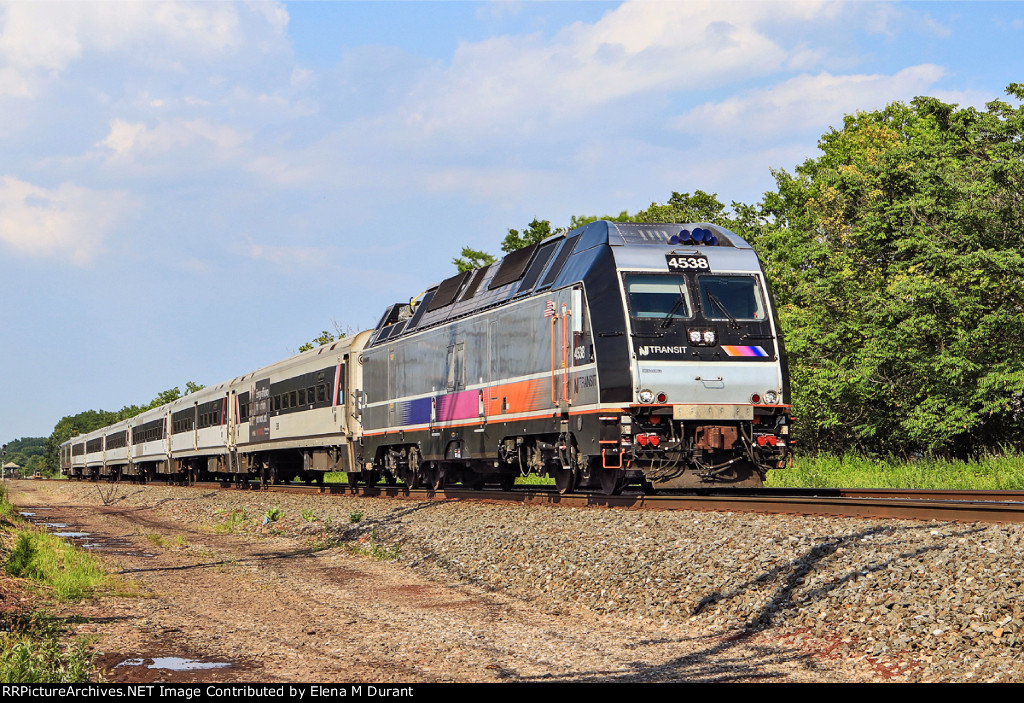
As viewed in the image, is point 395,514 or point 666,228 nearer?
point 666,228

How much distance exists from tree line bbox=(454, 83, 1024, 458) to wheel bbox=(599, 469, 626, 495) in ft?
30.0

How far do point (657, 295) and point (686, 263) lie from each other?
2.78 ft

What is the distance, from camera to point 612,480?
52.6 feet

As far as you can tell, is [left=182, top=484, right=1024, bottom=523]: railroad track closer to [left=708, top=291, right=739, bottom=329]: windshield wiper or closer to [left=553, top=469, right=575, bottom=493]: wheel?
[left=553, top=469, right=575, bottom=493]: wheel

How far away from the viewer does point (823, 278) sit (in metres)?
27.8

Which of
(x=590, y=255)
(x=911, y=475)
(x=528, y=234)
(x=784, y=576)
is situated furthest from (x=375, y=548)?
(x=528, y=234)

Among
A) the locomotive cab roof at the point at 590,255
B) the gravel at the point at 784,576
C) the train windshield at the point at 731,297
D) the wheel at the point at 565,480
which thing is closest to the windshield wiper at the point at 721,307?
the train windshield at the point at 731,297

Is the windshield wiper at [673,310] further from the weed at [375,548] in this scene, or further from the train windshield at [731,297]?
the weed at [375,548]

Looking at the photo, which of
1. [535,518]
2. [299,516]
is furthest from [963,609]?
[299,516]

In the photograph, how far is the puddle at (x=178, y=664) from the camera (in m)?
8.52

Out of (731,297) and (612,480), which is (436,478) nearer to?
(612,480)

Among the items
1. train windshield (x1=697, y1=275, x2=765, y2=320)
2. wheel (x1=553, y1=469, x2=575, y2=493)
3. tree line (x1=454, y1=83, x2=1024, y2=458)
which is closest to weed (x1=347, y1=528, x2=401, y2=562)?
wheel (x1=553, y1=469, x2=575, y2=493)
